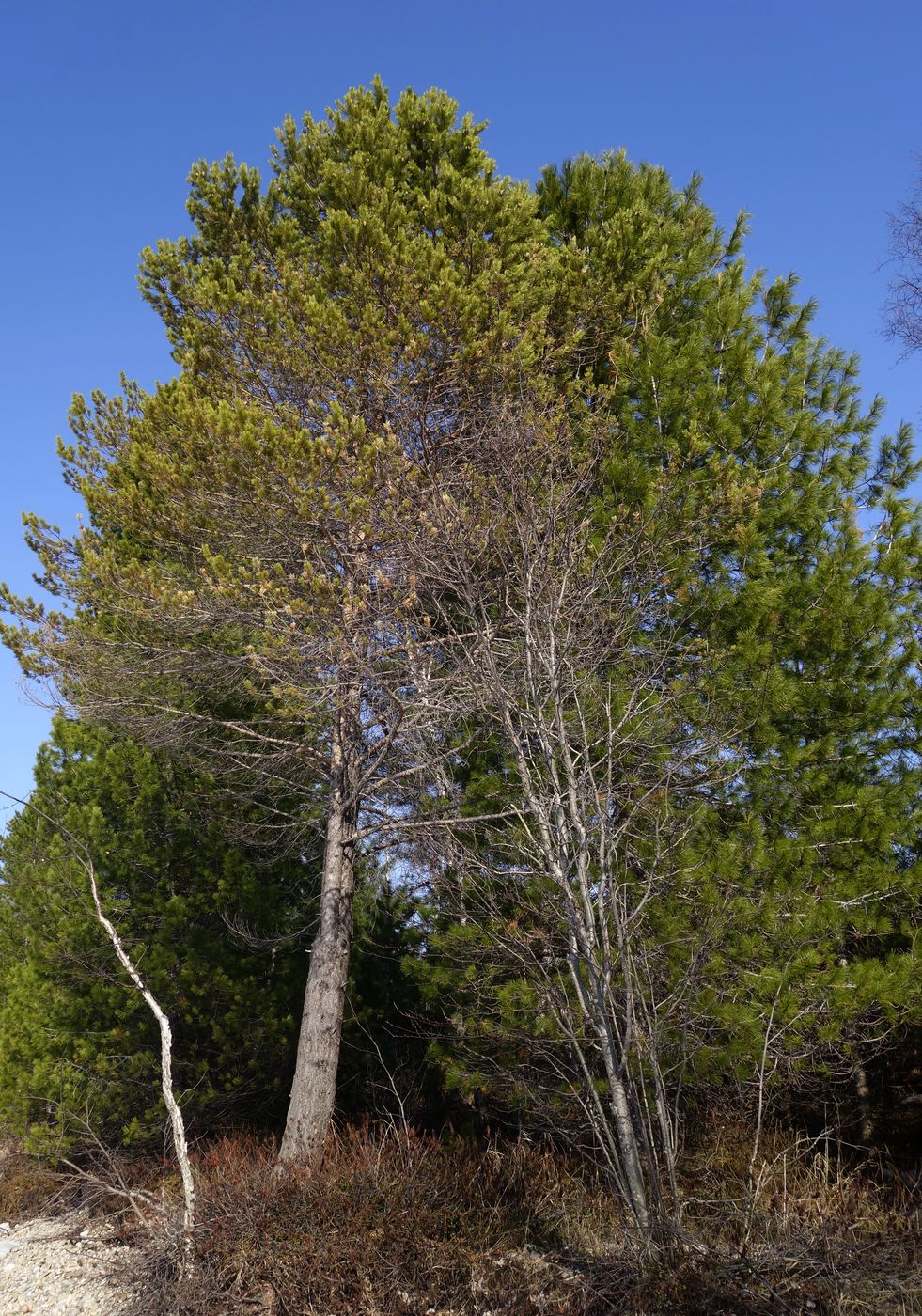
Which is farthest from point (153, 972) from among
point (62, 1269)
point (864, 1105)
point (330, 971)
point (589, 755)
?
point (864, 1105)

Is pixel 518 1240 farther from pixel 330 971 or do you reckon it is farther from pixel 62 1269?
pixel 62 1269

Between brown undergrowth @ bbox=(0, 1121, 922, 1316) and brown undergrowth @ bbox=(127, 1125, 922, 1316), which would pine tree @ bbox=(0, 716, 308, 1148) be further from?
brown undergrowth @ bbox=(127, 1125, 922, 1316)

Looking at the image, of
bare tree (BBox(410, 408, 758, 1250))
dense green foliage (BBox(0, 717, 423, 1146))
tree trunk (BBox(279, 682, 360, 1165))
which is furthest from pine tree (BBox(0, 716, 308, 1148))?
bare tree (BBox(410, 408, 758, 1250))

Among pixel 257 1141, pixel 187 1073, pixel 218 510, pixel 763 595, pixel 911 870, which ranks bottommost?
pixel 257 1141

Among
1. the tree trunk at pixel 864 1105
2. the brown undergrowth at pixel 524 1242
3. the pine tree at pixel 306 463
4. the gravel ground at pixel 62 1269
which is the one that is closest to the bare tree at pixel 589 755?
the brown undergrowth at pixel 524 1242

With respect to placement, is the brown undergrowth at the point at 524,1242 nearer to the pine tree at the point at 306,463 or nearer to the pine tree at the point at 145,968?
the pine tree at the point at 306,463

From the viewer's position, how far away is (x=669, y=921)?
5250 millimetres

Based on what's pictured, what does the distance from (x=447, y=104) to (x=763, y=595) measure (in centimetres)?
546

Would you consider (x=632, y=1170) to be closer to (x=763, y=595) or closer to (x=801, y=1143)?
(x=801, y=1143)

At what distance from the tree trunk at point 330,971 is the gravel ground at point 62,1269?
4.18ft

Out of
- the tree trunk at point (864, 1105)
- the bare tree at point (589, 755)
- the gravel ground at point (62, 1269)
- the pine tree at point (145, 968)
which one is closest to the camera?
the bare tree at point (589, 755)

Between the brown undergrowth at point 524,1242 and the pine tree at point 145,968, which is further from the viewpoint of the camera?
the pine tree at point 145,968

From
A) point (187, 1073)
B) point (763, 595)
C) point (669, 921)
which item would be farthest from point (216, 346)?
point (187, 1073)

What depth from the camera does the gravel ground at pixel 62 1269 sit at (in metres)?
5.29
